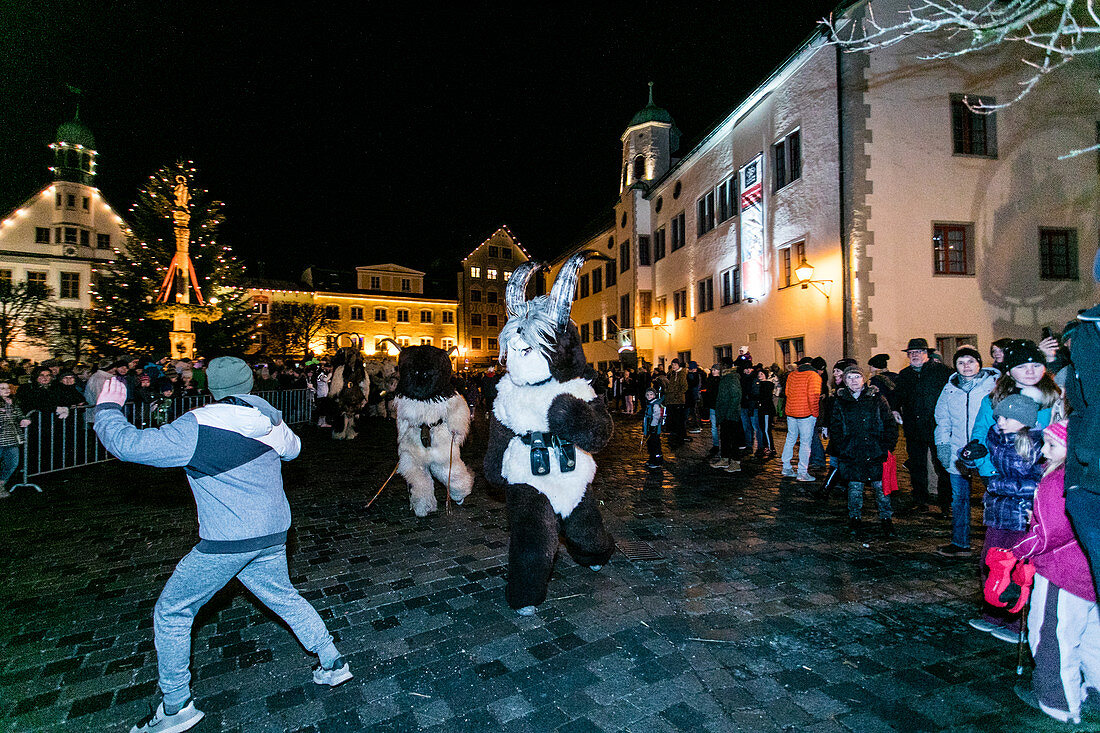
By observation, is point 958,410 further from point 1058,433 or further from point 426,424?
point 426,424

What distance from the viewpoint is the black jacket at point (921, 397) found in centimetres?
640

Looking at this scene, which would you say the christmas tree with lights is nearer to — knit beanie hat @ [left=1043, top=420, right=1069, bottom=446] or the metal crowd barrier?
the metal crowd barrier

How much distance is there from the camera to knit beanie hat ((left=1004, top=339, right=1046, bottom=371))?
3672 millimetres

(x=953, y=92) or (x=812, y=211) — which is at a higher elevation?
(x=953, y=92)

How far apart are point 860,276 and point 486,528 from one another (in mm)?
12334

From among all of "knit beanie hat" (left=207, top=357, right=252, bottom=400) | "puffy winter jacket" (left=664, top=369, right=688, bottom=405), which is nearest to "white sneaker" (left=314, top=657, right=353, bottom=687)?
"knit beanie hat" (left=207, top=357, right=252, bottom=400)

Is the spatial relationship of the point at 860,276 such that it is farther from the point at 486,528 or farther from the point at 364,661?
the point at 364,661

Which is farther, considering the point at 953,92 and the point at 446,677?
the point at 953,92

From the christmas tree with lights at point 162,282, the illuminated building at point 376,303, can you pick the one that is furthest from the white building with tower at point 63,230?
the christmas tree with lights at point 162,282

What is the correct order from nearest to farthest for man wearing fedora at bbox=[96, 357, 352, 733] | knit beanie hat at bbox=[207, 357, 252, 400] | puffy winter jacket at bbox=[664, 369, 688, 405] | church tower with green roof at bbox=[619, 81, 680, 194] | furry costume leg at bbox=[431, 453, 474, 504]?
1. man wearing fedora at bbox=[96, 357, 352, 733]
2. knit beanie hat at bbox=[207, 357, 252, 400]
3. furry costume leg at bbox=[431, 453, 474, 504]
4. puffy winter jacket at bbox=[664, 369, 688, 405]
5. church tower with green roof at bbox=[619, 81, 680, 194]

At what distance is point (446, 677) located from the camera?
3.16m

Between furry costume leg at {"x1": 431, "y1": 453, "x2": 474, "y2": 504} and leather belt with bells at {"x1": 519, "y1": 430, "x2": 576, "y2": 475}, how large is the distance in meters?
3.08

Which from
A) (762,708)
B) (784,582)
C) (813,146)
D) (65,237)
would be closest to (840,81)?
(813,146)

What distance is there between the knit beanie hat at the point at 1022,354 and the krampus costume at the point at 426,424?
564 cm
